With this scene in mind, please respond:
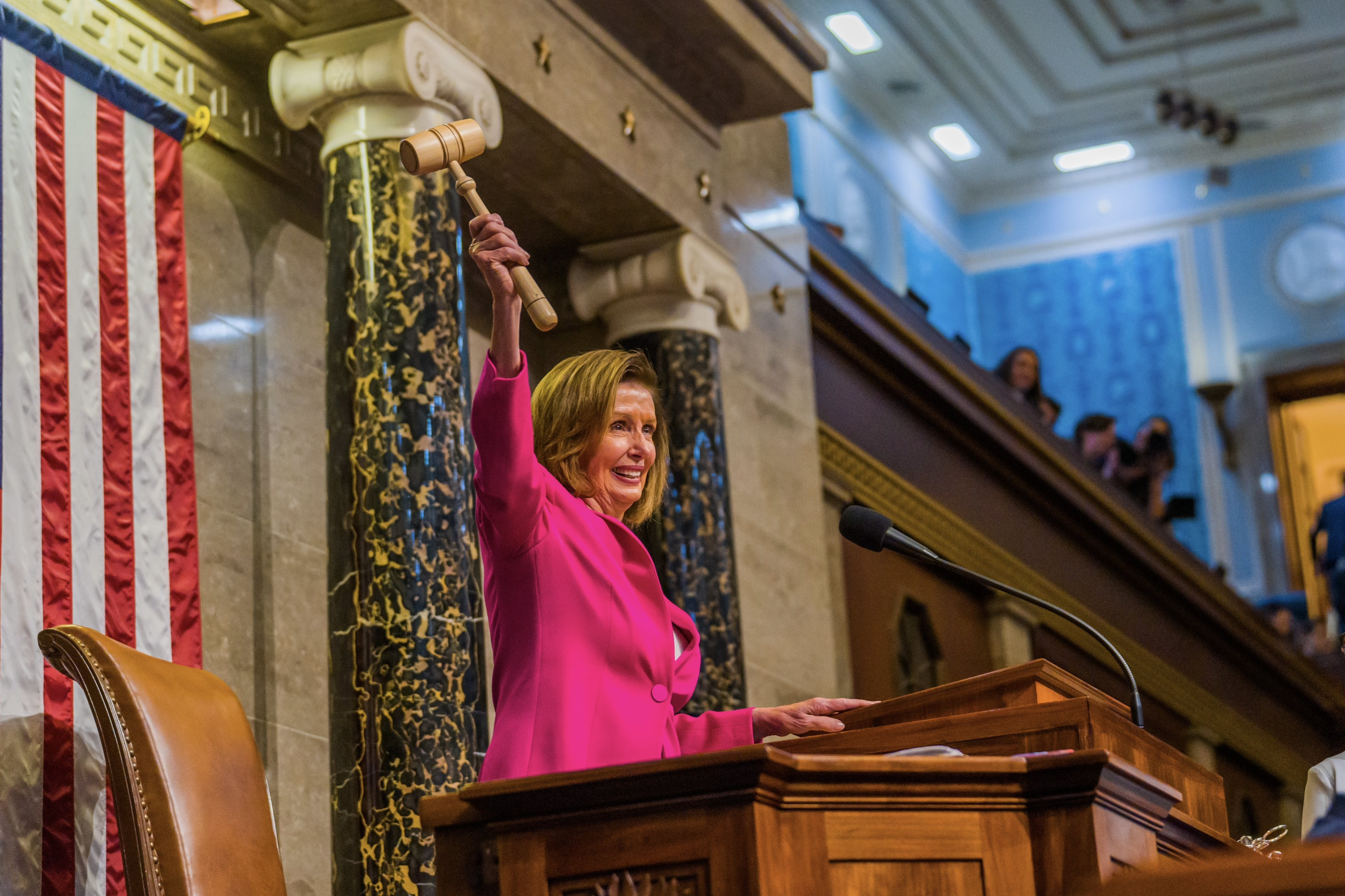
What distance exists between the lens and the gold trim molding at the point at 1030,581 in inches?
328

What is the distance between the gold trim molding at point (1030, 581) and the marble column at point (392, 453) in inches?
65.5

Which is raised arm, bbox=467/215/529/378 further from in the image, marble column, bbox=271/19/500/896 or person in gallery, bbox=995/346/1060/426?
person in gallery, bbox=995/346/1060/426

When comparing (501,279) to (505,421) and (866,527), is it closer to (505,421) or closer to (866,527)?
(505,421)

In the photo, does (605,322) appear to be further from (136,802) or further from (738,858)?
(738,858)

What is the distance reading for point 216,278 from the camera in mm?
5363

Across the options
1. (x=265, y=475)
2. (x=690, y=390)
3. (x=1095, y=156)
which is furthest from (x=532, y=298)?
(x=1095, y=156)

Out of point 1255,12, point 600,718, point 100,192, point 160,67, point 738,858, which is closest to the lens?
point 738,858

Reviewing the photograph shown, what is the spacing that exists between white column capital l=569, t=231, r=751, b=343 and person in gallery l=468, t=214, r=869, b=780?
3.45m

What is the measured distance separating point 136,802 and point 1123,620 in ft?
29.1

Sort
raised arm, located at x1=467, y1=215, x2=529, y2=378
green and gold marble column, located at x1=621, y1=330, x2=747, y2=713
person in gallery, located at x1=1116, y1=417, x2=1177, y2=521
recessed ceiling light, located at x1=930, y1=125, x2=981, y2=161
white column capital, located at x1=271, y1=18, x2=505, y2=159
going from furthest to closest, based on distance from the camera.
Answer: recessed ceiling light, located at x1=930, y1=125, x2=981, y2=161, person in gallery, located at x1=1116, y1=417, x2=1177, y2=521, green and gold marble column, located at x1=621, y1=330, x2=747, y2=713, white column capital, located at x1=271, y1=18, x2=505, y2=159, raised arm, located at x1=467, y1=215, x2=529, y2=378

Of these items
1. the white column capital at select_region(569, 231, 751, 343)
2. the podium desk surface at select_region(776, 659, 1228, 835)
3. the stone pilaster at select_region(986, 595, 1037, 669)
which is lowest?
the podium desk surface at select_region(776, 659, 1228, 835)

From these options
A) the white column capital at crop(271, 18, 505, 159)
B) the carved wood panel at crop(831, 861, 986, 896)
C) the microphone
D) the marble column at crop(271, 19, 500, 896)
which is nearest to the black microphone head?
the microphone

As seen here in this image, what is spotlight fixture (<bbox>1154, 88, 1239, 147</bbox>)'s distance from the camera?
591 inches

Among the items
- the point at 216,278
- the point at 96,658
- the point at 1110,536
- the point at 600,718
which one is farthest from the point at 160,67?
the point at 1110,536
